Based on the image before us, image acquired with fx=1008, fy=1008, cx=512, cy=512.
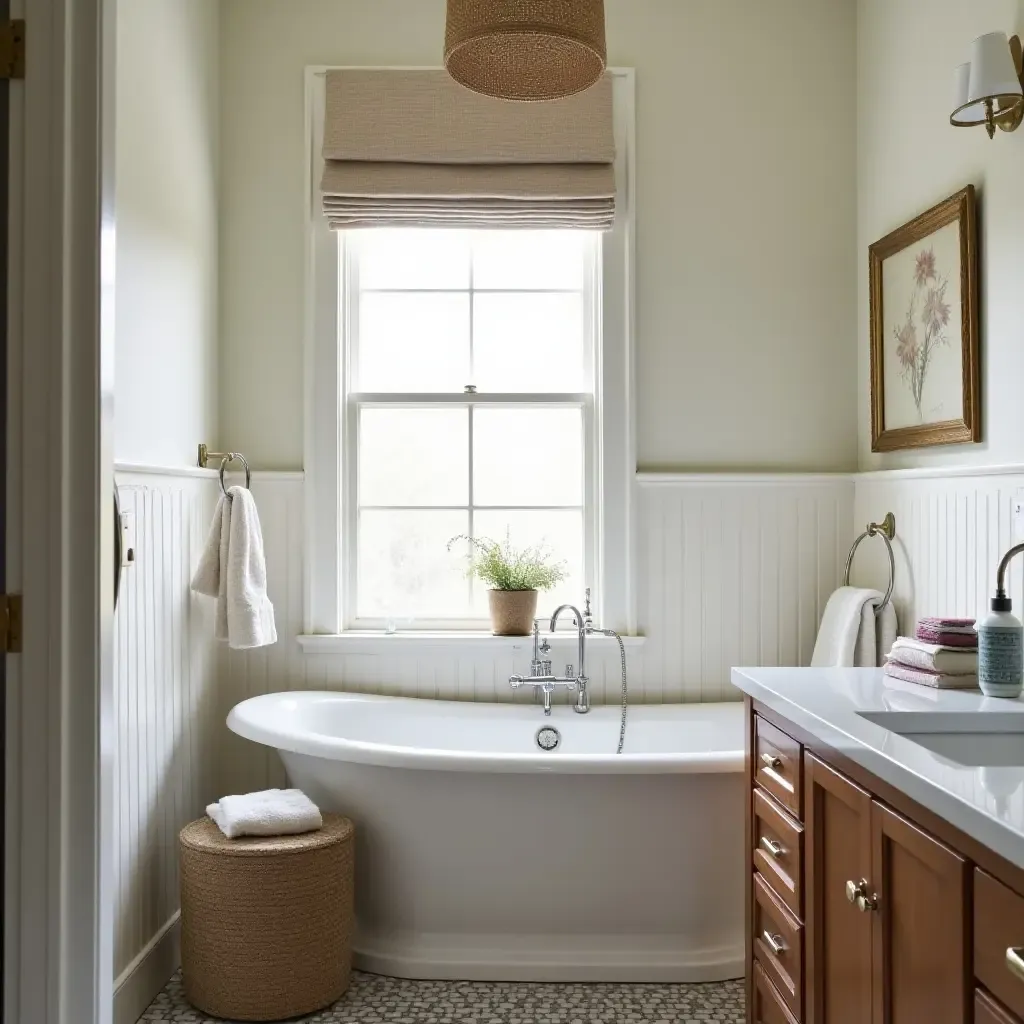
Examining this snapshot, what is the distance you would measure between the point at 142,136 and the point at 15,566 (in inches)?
64.2

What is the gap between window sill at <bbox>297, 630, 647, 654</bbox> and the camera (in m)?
3.37

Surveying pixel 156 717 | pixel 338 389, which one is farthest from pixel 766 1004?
pixel 338 389

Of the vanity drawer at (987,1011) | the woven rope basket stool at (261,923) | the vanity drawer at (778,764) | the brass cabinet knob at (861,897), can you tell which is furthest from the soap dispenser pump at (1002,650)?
the woven rope basket stool at (261,923)

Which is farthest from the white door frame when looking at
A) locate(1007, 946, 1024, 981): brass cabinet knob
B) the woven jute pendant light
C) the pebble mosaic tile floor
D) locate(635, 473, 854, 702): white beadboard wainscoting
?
locate(635, 473, 854, 702): white beadboard wainscoting

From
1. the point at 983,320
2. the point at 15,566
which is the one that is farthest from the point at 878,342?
the point at 15,566

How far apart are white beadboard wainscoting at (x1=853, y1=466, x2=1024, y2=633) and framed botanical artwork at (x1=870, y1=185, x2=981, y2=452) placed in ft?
0.40

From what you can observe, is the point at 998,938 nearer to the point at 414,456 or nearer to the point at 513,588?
the point at 513,588

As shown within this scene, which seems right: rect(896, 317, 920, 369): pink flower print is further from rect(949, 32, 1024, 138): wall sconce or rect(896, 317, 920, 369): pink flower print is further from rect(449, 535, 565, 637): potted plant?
rect(449, 535, 565, 637): potted plant

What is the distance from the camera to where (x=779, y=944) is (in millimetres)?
2090

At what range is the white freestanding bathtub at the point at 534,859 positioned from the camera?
265 centimetres

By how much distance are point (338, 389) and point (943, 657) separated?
215 centimetres

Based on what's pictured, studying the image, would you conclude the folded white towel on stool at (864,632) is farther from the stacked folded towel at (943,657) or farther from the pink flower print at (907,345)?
the stacked folded towel at (943,657)

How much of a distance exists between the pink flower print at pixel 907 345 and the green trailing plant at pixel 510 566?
1289 mm

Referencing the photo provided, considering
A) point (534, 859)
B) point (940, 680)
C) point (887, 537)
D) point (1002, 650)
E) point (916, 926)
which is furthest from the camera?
point (887, 537)
